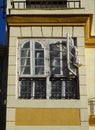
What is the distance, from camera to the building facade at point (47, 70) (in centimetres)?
1136

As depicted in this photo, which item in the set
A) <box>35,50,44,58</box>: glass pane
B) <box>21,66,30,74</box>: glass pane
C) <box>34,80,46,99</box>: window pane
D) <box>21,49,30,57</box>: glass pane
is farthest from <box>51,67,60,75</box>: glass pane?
<box>21,49,30,57</box>: glass pane

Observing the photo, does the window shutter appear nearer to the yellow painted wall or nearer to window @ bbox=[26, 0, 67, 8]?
the yellow painted wall

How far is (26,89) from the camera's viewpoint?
11812 millimetres

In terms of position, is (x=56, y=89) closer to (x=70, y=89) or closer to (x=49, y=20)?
(x=70, y=89)

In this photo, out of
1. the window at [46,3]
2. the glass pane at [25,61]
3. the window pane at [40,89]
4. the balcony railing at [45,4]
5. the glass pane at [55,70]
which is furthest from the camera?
the window at [46,3]

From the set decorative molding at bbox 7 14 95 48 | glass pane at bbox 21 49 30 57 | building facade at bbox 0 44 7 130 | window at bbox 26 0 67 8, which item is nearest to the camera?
glass pane at bbox 21 49 30 57

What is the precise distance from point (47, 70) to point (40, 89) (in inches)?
24.2

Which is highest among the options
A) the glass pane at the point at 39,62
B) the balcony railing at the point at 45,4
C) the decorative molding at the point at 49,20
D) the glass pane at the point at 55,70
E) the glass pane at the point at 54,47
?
the balcony railing at the point at 45,4

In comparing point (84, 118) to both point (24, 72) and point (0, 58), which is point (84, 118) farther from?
point (0, 58)

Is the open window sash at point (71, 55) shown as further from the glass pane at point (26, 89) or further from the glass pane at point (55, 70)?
the glass pane at point (26, 89)

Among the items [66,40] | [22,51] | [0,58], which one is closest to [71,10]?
[66,40]

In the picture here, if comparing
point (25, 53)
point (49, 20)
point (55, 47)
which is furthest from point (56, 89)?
point (49, 20)

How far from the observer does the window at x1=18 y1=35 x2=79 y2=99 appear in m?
11.8

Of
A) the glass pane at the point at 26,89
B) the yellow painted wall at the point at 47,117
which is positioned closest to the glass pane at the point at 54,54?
the glass pane at the point at 26,89
